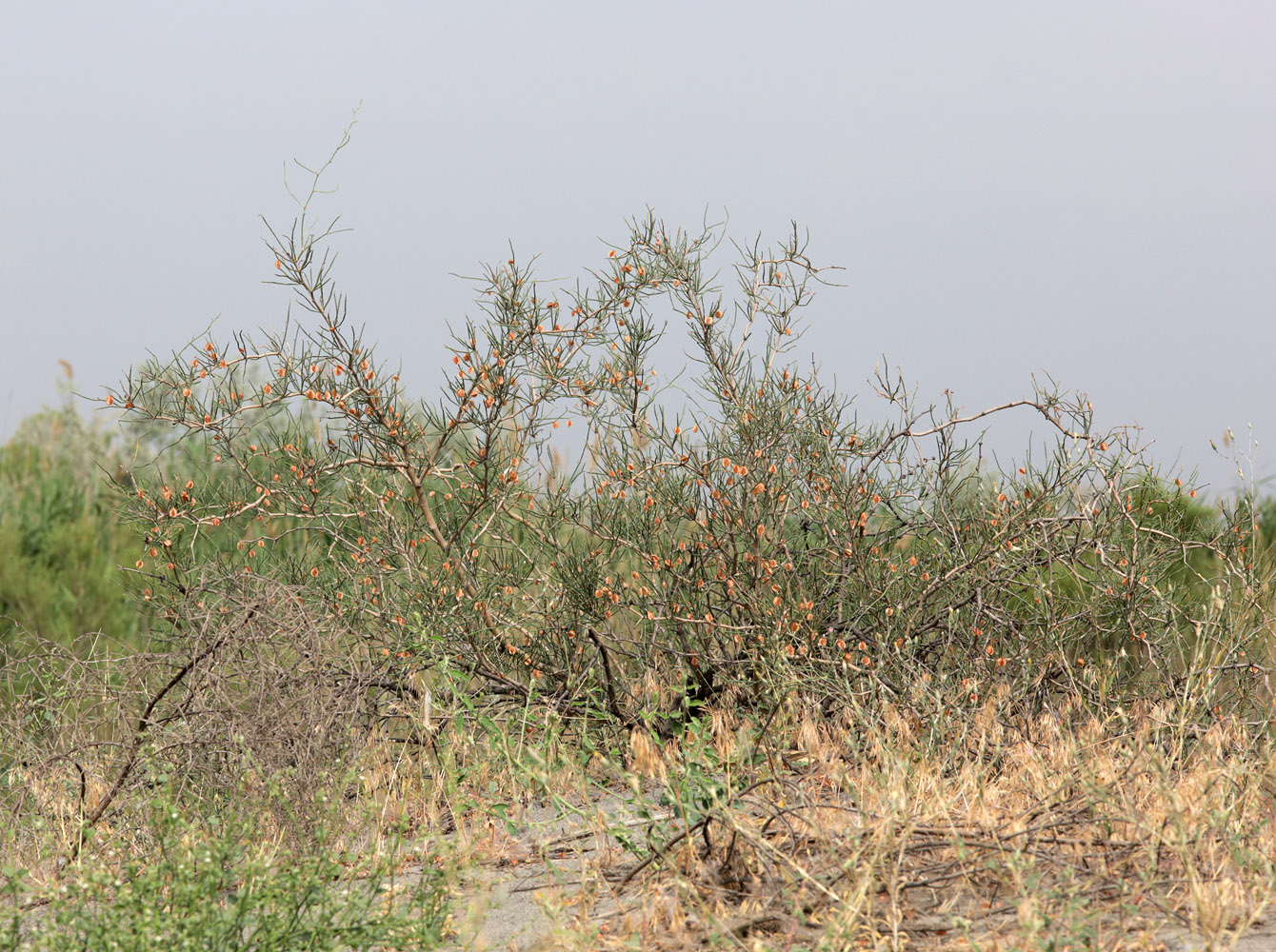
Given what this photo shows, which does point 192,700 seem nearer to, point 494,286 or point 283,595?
point 283,595

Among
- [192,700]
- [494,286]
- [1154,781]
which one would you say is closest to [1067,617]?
[1154,781]

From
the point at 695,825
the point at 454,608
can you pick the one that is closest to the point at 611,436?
the point at 454,608

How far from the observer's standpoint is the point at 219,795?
4.09m

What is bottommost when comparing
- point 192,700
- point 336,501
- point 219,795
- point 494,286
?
point 219,795

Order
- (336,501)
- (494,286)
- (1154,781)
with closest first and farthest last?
(1154,781) < (494,286) < (336,501)

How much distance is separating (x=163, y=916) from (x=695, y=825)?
1.51m

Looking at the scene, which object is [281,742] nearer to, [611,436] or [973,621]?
[611,436]

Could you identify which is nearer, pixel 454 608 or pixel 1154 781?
pixel 1154 781

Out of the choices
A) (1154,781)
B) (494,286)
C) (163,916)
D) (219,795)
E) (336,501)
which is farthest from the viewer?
(336,501)

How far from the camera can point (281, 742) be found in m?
3.98

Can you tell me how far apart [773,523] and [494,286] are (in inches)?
64.7

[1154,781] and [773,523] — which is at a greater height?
[773,523]

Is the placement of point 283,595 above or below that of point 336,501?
below

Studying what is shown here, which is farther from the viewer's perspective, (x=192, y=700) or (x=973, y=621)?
(x=973, y=621)
